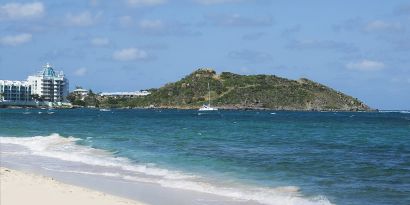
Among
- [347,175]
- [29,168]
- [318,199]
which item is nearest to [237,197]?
[318,199]

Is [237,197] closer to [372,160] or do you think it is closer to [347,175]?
[347,175]

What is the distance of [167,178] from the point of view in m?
19.9

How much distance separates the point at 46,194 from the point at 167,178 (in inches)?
234

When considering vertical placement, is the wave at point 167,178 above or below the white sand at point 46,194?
below

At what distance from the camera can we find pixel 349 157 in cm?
2834

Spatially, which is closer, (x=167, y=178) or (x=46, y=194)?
(x=46, y=194)

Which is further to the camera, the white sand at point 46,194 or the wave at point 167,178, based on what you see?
the wave at point 167,178

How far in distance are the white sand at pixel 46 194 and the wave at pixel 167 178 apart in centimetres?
325

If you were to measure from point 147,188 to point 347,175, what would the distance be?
7.53m

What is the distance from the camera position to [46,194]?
575 inches

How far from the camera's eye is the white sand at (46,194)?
13.6 metres

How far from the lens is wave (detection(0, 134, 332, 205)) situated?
15.9 m

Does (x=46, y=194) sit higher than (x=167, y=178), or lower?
higher

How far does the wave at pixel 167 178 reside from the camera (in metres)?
15.9
